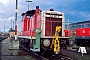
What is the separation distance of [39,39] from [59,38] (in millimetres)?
1677

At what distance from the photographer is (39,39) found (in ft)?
37.4

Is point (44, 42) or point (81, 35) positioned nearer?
point (44, 42)

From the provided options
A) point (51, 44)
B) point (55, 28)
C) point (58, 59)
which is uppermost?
point (55, 28)

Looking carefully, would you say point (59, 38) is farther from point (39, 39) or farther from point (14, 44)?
point (14, 44)

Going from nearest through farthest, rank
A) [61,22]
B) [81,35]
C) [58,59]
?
[58,59] < [61,22] < [81,35]

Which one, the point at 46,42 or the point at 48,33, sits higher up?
the point at 48,33

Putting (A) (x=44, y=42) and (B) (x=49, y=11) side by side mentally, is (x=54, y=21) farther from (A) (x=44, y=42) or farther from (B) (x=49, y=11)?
(A) (x=44, y=42)

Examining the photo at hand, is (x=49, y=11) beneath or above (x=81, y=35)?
above

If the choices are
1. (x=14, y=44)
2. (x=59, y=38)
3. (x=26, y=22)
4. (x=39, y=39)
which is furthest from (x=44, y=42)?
(x=26, y=22)

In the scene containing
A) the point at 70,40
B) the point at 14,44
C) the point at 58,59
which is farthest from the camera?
the point at 14,44

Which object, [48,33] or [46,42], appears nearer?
[46,42]

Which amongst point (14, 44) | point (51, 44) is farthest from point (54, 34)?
point (14, 44)

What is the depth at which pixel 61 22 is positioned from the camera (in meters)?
13.1

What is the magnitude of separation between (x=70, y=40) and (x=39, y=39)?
2258 millimetres
